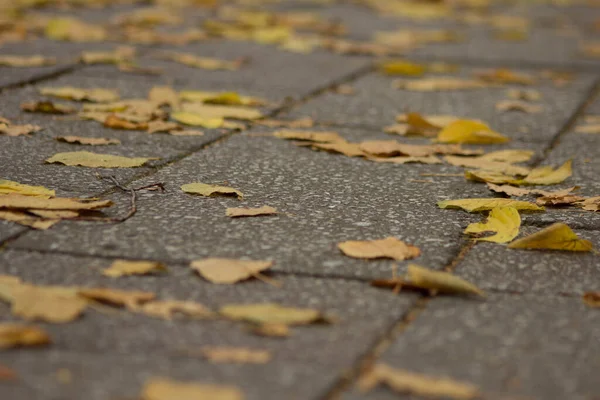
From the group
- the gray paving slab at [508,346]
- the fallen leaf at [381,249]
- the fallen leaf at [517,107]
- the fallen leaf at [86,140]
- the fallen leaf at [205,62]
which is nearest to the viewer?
the gray paving slab at [508,346]

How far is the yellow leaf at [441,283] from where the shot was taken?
1.63 meters

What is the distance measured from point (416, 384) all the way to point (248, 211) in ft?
2.67

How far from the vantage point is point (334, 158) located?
8.54 ft

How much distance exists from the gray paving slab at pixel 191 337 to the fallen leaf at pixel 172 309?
2cm

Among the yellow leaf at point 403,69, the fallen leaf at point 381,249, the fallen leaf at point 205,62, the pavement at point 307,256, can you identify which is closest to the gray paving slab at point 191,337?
the pavement at point 307,256

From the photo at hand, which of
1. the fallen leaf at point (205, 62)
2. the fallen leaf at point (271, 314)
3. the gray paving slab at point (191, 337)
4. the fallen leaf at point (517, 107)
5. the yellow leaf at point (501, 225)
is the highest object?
the fallen leaf at point (517, 107)

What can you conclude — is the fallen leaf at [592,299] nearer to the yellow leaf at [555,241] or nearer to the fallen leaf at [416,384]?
the yellow leaf at [555,241]

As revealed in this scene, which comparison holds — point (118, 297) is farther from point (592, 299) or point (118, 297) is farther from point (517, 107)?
point (517, 107)

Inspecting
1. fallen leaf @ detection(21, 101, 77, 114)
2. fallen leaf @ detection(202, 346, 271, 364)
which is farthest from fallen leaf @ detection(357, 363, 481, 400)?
fallen leaf @ detection(21, 101, 77, 114)

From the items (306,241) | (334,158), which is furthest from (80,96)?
(306,241)

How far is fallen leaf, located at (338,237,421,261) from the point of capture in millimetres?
1786

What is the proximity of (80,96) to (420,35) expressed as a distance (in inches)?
103

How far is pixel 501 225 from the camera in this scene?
78.6 inches

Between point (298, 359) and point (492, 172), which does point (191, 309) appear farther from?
point (492, 172)
